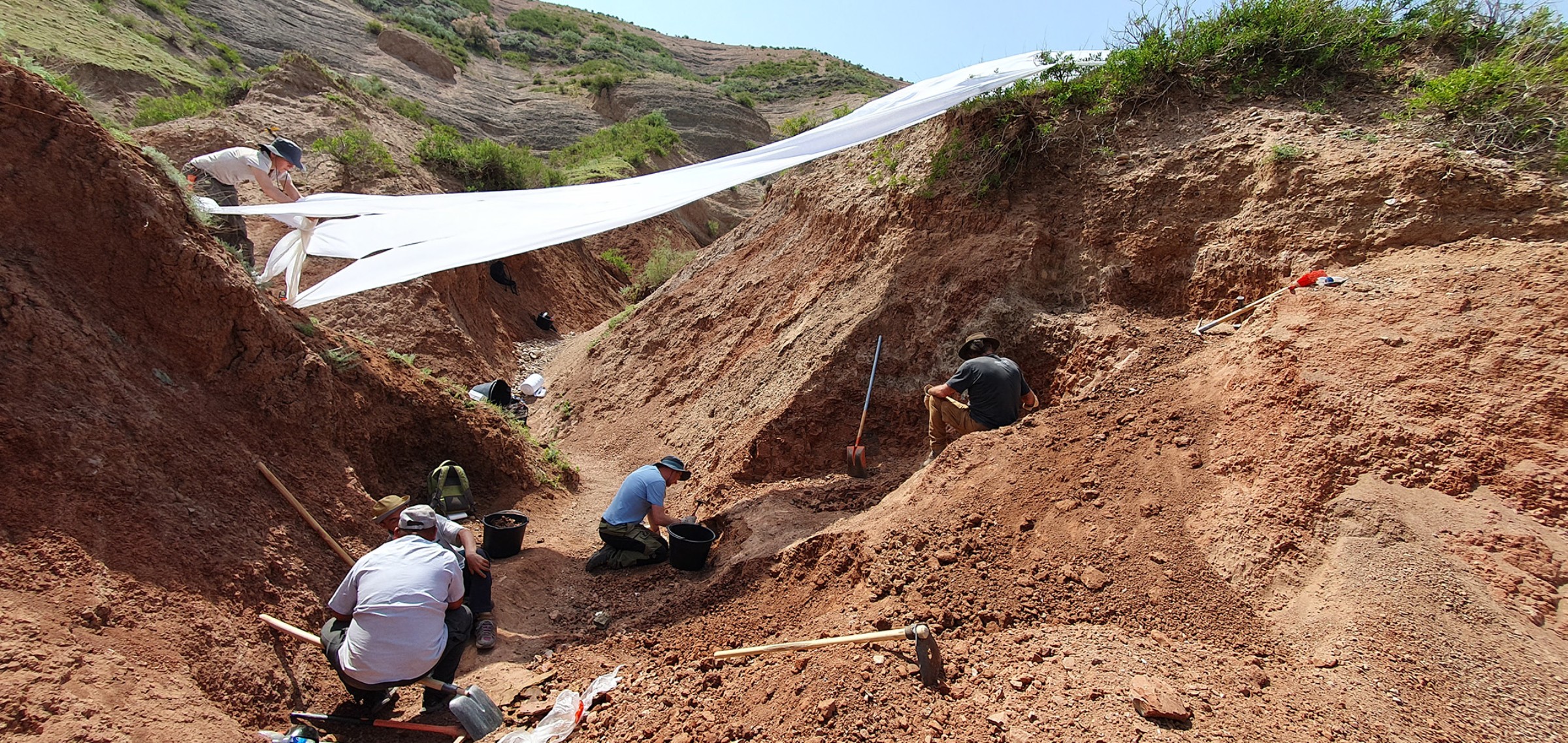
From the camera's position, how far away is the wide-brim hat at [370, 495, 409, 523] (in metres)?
4.74

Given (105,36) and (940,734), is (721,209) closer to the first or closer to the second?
(105,36)

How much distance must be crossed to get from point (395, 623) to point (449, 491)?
90.3 inches

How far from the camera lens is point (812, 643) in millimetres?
3381

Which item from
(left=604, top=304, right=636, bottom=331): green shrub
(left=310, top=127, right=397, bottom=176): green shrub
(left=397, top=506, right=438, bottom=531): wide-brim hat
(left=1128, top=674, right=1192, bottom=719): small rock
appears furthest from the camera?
(left=310, top=127, right=397, bottom=176): green shrub

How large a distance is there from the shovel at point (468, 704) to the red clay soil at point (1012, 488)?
118mm

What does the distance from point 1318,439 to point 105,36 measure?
2639 cm

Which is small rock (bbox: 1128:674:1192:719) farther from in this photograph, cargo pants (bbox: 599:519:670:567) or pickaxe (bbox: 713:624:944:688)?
cargo pants (bbox: 599:519:670:567)

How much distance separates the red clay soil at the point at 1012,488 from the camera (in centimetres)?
278

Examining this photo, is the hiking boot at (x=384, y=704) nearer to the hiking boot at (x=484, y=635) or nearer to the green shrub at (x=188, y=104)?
the hiking boot at (x=484, y=635)

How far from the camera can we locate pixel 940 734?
9.04 feet

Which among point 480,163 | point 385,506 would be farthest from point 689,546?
point 480,163

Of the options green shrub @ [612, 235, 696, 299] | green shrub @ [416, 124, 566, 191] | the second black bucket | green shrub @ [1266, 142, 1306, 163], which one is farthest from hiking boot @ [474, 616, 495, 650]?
green shrub @ [416, 124, 566, 191]

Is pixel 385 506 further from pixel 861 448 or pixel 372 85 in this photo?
pixel 372 85

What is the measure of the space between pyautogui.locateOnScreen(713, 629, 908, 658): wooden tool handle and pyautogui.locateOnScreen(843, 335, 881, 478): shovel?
2432 mm
